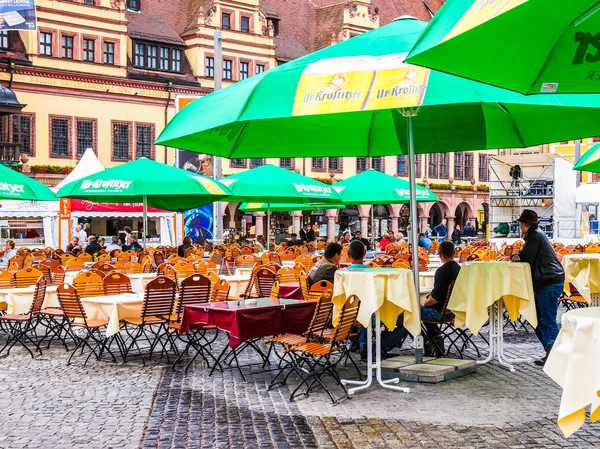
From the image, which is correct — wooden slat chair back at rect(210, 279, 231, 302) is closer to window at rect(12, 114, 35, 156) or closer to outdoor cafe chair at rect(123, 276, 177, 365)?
outdoor cafe chair at rect(123, 276, 177, 365)

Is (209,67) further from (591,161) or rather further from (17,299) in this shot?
(17,299)

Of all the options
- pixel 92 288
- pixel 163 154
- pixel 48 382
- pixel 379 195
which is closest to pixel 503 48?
pixel 48 382

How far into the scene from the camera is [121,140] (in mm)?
45438

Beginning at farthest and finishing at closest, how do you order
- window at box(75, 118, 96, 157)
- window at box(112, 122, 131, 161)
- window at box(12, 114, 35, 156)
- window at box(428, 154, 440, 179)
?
1. window at box(428, 154, 440, 179)
2. window at box(112, 122, 131, 161)
3. window at box(75, 118, 96, 157)
4. window at box(12, 114, 35, 156)

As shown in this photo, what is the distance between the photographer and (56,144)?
141 feet

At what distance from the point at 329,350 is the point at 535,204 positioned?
3498 cm

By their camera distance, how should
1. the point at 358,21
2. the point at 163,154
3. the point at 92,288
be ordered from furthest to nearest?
the point at 358,21, the point at 163,154, the point at 92,288

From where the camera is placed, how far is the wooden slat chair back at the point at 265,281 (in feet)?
45.2

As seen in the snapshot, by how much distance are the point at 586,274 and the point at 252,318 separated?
19.5ft

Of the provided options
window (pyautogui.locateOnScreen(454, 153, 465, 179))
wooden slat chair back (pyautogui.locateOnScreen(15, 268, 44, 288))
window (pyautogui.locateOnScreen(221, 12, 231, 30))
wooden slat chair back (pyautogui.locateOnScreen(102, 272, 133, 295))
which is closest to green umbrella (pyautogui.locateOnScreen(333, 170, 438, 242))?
wooden slat chair back (pyautogui.locateOnScreen(15, 268, 44, 288))

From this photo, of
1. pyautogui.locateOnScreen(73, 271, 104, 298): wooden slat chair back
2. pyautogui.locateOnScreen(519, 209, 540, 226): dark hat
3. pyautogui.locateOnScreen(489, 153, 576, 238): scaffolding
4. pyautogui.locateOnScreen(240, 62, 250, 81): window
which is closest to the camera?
pyautogui.locateOnScreen(519, 209, 540, 226): dark hat

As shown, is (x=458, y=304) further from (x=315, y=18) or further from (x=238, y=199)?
(x=315, y=18)

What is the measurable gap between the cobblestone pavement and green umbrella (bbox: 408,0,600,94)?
2682mm

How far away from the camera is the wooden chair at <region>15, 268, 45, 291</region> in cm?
1412
